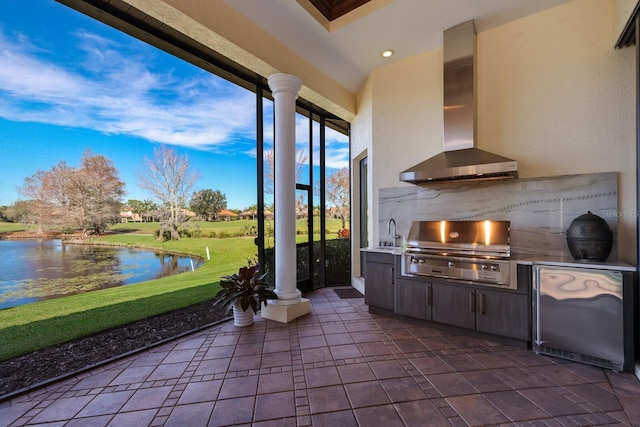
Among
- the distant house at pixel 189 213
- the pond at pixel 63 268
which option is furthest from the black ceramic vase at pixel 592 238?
the pond at pixel 63 268

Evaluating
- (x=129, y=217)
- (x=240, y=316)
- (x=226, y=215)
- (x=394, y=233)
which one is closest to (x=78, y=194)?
(x=129, y=217)

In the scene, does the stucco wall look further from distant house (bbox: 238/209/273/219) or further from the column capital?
distant house (bbox: 238/209/273/219)

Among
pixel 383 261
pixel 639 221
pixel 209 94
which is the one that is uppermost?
pixel 209 94

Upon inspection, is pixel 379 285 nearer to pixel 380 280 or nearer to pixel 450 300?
pixel 380 280

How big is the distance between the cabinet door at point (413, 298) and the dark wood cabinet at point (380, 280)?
5.8 inches

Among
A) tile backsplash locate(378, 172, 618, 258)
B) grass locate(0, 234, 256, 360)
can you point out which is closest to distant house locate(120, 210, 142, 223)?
grass locate(0, 234, 256, 360)

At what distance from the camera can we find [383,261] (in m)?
3.55

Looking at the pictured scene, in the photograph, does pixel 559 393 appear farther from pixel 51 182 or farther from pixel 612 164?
pixel 51 182

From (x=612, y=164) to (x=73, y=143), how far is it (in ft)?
16.1

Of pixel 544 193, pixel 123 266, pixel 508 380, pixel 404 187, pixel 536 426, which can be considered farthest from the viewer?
pixel 404 187

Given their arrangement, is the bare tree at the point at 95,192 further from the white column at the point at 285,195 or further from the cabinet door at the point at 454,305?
the cabinet door at the point at 454,305

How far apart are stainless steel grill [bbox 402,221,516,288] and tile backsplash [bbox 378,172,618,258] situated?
0.25 metres

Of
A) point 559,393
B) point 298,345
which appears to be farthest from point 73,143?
point 559,393

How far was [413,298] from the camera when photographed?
10.5 feet
